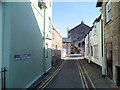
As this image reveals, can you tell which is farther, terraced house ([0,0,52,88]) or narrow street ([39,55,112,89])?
narrow street ([39,55,112,89])

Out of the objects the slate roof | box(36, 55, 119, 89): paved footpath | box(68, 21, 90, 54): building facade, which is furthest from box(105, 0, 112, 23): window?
the slate roof

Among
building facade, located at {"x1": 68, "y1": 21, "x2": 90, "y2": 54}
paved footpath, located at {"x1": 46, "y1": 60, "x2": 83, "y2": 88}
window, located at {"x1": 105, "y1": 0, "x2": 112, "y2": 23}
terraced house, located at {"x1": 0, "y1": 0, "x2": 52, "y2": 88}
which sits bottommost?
paved footpath, located at {"x1": 46, "y1": 60, "x2": 83, "y2": 88}

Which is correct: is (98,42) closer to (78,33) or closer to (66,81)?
(66,81)

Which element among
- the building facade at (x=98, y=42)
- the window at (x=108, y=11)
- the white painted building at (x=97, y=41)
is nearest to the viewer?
the window at (x=108, y=11)

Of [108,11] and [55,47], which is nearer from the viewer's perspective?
[108,11]

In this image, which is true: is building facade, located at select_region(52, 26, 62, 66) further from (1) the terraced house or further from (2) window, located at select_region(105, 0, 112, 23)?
(1) the terraced house

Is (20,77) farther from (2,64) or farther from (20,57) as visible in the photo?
(2,64)

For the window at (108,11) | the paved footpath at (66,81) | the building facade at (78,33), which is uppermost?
the building facade at (78,33)

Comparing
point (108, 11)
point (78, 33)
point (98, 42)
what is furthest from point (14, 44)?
point (78, 33)

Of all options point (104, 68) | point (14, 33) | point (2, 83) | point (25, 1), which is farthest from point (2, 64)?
point (104, 68)

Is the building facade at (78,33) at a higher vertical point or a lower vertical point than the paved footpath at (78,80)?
higher

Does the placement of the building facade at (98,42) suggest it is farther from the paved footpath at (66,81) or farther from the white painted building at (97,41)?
the paved footpath at (66,81)

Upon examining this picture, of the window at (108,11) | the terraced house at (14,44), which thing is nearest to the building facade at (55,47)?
the window at (108,11)

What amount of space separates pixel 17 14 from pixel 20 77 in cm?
288
